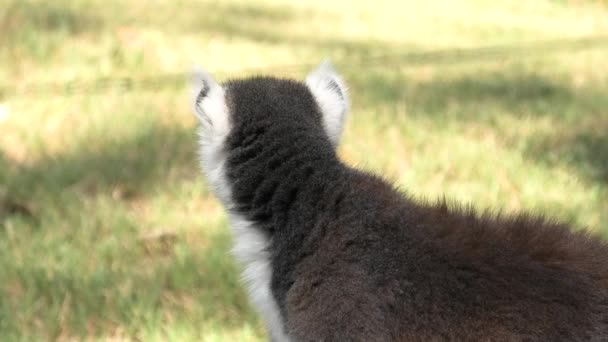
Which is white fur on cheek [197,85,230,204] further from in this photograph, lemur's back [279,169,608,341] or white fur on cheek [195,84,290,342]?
lemur's back [279,169,608,341]

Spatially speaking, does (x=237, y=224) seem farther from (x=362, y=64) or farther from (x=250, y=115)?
(x=362, y=64)

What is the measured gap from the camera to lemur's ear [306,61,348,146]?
372 cm

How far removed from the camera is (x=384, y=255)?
3.19 m

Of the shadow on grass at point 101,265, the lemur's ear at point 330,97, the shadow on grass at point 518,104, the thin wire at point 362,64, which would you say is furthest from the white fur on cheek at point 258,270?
the thin wire at point 362,64

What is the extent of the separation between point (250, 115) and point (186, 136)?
3.53 metres

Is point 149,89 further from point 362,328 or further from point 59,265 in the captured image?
point 362,328

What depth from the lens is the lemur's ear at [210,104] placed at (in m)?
3.52

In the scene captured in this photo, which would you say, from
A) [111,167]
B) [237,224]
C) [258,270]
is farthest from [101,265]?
[258,270]

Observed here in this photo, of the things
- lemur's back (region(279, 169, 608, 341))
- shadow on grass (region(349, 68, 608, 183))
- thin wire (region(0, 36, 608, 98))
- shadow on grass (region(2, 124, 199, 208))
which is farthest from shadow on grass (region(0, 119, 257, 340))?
shadow on grass (region(349, 68, 608, 183))

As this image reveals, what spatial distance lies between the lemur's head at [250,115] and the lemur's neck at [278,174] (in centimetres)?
2

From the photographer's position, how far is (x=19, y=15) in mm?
9188

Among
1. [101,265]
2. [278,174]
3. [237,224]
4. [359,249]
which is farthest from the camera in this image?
[101,265]

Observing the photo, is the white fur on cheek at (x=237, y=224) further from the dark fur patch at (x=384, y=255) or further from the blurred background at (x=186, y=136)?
the blurred background at (x=186, y=136)

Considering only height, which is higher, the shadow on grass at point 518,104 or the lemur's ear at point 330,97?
the lemur's ear at point 330,97
